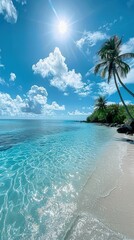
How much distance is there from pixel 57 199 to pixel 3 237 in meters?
1.81

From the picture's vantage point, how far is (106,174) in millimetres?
6129

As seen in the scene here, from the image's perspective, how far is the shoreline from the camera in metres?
2.87

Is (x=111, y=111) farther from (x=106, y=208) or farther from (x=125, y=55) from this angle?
(x=106, y=208)

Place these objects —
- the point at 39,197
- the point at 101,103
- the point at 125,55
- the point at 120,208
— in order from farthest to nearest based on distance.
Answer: the point at 101,103
the point at 125,55
the point at 39,197
the point at 120,208

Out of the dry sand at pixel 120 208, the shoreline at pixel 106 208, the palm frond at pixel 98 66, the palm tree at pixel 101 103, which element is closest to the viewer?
the shoreline at pixel 106 208

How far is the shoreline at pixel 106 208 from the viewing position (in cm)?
287

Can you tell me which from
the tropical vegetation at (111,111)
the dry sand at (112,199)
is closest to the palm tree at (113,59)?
the dry sand at (112,199)

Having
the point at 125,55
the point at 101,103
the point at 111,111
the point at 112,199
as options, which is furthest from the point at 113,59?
the point at 111,111

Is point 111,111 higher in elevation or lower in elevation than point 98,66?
lower

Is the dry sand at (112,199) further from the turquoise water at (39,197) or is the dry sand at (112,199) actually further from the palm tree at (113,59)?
the palm tree at (113,59)

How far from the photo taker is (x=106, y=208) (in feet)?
12.2

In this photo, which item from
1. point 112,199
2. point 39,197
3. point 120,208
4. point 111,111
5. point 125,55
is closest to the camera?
point 120,208

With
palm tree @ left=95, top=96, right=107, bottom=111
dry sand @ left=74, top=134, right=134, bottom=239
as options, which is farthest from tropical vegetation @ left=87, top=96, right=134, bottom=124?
dry sand @ left=74, top=134, right=134, bottom=239

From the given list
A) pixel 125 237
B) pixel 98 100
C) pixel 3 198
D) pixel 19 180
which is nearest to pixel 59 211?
pixel 125 237
